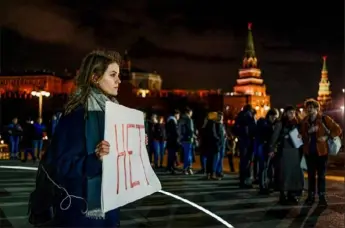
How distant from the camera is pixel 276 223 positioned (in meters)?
7.76

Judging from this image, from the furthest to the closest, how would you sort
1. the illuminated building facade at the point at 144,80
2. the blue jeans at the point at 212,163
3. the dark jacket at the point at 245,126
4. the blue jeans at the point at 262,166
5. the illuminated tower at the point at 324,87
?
1. the illuminated tower at the point at 324,87
2. the illuminated building facade at the point at 144,80
3. the blue jeans at the point at 212,163
4. the dark jacket at the point at 245,126
5. the blue jeans at the point at 262,166

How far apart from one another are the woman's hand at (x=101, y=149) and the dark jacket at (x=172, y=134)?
12628 mm

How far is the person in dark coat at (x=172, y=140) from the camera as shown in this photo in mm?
15641

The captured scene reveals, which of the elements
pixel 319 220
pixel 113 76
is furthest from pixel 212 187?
pixel 113 76

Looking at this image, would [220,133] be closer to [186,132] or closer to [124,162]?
[186,132]

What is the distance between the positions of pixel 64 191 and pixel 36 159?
16616 millimetres

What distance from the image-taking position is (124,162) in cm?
351

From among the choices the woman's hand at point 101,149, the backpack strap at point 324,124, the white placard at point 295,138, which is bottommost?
the woman's hand at point 101,149

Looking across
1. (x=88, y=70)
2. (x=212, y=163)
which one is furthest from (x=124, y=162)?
(x=212, y=163)

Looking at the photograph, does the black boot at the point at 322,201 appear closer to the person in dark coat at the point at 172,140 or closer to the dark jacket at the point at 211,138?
the dark jacket at the point at 211,138

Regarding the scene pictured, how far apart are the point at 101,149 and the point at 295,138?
749 centimetres

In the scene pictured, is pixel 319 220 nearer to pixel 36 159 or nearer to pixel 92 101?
pixel 92 101

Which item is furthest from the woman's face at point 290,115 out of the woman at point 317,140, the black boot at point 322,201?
the black boot at point 322,201

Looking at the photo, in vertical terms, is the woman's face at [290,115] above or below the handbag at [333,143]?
above
